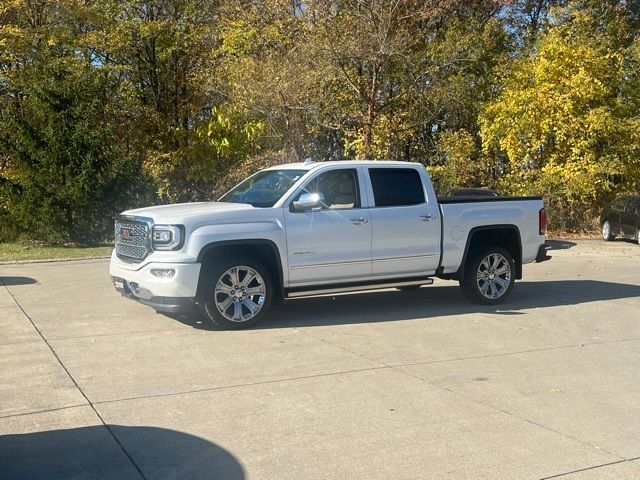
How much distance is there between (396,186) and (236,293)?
268cm

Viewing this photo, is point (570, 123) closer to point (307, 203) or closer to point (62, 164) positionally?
point (62, 164)

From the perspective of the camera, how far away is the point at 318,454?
5.07 metres

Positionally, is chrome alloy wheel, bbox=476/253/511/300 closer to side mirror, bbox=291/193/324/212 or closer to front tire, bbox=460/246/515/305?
front tire, bbox=460/246/515/305

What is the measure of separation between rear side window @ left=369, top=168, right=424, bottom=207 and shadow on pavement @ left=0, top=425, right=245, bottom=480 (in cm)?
532

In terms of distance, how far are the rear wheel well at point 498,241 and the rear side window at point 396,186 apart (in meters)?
1.00

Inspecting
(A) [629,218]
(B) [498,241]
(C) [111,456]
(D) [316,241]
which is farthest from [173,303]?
(A) [629,218]

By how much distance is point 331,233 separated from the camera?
31.2 ft

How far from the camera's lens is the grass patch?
16.6m

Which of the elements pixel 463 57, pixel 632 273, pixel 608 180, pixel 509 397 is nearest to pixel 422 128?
pixel 463 57

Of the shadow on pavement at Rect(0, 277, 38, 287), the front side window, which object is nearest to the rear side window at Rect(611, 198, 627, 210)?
the front side window

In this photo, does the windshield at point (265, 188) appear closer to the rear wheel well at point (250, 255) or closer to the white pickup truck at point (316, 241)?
the white pickup truck at point (316, 241)

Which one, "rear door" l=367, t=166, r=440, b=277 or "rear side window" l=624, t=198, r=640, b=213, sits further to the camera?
"rear side window" l=624, t=198, r=640, b=213

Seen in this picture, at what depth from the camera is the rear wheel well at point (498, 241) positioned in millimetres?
10664

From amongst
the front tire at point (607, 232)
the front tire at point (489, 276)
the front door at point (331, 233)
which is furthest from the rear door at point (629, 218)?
the front door at point (331, 233)
